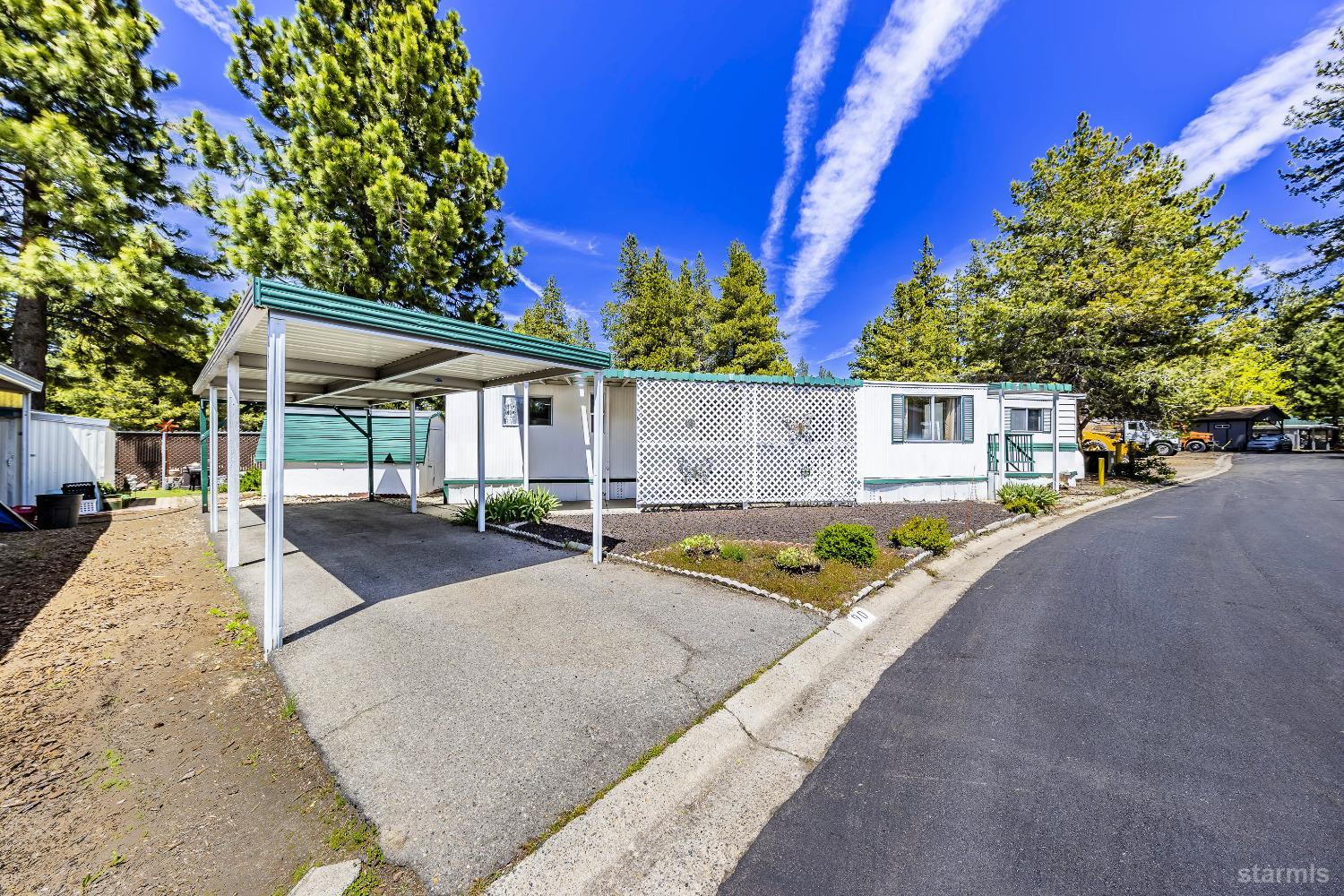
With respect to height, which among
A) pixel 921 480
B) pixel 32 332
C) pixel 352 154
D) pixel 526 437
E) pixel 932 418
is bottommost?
pixel 921 480

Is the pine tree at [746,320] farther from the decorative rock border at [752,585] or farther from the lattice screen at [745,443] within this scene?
the decorative rock border at [752,585]

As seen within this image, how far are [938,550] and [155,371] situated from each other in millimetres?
17577

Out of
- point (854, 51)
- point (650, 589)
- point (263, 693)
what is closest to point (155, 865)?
point (263, 693)

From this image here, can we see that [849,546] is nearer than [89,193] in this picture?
Yes

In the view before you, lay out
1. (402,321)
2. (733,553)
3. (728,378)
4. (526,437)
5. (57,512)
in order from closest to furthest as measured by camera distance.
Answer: (402,321), (733,553), (57,512), (526,437), (728,378)

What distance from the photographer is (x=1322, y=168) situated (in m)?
16.4

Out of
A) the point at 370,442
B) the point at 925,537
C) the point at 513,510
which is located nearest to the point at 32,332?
the point at 370,442

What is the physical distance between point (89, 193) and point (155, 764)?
1303cm

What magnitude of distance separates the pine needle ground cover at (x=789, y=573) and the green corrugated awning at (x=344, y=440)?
A: 9.14 metres

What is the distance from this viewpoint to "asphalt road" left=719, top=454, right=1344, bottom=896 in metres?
1.89

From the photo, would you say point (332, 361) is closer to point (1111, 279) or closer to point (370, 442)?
point (370, 442)

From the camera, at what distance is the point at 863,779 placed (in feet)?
7.93

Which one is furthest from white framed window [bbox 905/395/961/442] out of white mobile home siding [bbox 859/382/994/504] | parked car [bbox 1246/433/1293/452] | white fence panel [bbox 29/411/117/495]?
parked car [bbox 1246/433/1293/452]

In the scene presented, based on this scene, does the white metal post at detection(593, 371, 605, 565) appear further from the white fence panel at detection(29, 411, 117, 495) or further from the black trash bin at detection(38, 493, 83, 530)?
the white fence panel at detection(29, 411, 117, 495)
